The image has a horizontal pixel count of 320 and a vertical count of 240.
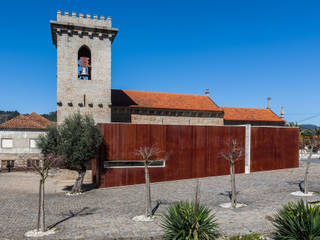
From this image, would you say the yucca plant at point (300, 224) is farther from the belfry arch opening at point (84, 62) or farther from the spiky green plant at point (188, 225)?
the belfry arch opening at point (84, 62)

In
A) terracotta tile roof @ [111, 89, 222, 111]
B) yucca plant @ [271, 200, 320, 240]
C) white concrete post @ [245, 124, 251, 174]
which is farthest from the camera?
terracotta tile roof @ [111, 89, 222, 111]

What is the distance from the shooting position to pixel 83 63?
83.7 feet

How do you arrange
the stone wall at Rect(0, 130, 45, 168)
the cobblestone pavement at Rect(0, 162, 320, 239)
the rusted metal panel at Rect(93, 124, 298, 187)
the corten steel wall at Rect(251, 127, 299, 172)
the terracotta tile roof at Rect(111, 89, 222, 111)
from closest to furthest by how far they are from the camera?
the cobblestone pavement at Rect(0, 162, 320, 239) → the rusted metal panel at Rect(93, 124, 298, 187) → the corten steel wall at Rect(251, 127, 299, 172) → the terracotta tile roof at Rect(111, 89, 222, 111) → the stone wall at Rect(0, 130, 45, 168)

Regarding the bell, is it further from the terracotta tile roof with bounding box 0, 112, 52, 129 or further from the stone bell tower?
the terracotta tile roof with bounding box 0, 112, 52, 129

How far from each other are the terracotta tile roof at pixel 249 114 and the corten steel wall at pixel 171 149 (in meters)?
12.8

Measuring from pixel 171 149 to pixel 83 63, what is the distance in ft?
36.9

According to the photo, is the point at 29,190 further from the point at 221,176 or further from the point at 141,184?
the point at 221,176

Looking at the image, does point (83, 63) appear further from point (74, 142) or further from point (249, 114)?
point (249, 114)

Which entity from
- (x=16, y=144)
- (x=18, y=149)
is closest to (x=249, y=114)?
(x=18, y=149)

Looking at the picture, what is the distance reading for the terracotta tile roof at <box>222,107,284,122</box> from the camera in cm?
3850

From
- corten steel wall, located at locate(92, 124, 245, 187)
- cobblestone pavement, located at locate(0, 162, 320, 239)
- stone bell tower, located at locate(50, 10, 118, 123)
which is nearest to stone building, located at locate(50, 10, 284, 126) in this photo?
stone bell tower, located at locate(50, 10, 118, 123)

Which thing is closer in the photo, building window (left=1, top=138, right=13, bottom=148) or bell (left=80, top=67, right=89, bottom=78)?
bell (left=80, top=67, right=89, bottom=78)

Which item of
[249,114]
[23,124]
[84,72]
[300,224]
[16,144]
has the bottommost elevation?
[300,224]

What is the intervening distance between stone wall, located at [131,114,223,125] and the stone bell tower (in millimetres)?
4626
